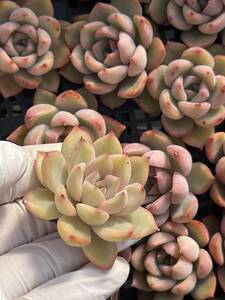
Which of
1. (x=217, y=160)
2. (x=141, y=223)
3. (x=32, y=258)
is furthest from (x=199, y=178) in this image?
(x=32, y=258)

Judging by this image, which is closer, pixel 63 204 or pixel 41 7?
pixel 63 204

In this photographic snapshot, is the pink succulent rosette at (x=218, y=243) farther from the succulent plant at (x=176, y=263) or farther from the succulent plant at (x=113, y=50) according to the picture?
the succulent plant at (x=113, y=50)

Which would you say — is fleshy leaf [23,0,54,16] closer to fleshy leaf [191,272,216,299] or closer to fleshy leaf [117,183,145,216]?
fleshy leaf [117,183,145,216]

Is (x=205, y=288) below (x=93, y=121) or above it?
below

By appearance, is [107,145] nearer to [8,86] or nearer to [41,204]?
[41,204]

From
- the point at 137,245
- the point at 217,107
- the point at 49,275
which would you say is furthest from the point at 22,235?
the point at 217,107

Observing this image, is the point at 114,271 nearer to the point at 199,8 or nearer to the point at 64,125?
the point at 64,125
